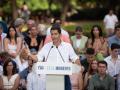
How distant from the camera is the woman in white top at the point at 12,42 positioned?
11852mm

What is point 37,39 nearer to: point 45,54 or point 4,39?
point 4,39

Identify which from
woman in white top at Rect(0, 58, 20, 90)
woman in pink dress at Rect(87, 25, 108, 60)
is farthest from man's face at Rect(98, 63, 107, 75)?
woman in pink dress at Rect(87, 25, 108, 60)

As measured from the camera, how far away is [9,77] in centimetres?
1026

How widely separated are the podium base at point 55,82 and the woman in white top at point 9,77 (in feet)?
7.55

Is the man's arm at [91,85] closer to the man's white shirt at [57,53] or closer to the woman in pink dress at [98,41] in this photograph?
the man's white shirt at [57,53]

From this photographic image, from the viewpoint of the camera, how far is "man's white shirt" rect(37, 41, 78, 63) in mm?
8406

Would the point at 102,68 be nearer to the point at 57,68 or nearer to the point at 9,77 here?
the point at 9,77

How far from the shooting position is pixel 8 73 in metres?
10.3

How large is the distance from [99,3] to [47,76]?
141 feet

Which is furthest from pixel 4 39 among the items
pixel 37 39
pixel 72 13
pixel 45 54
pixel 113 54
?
pixel 72 13

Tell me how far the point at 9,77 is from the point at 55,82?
2.49 metres

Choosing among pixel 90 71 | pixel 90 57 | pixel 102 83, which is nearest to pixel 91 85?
pixel 102 83

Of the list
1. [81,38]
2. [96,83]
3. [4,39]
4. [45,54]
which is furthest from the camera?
[81,38]

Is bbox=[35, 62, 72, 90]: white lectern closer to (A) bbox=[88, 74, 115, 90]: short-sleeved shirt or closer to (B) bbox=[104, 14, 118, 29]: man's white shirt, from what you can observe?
(A) bbox=[88, 74, 115, 90]: short-sleeved shirt
